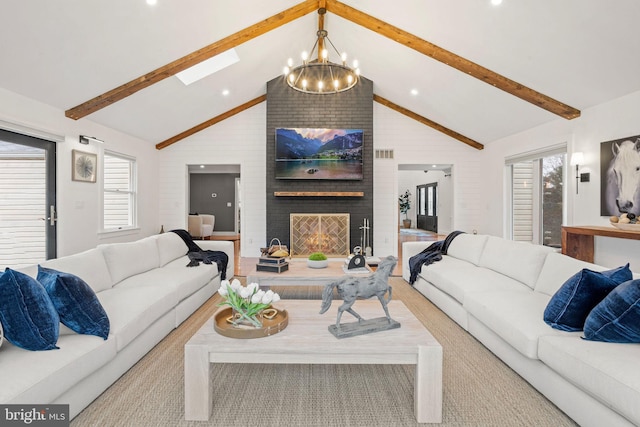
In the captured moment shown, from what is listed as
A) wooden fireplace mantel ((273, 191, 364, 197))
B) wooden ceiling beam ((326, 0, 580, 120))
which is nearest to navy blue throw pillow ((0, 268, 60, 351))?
wooden ceiling beam ((326, 0, 580, 120))

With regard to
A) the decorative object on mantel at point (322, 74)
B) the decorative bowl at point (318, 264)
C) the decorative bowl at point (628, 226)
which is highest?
the decorative object on mantel at point (322, 74)

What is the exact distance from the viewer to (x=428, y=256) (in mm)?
4305

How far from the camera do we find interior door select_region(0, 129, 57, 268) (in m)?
3.83

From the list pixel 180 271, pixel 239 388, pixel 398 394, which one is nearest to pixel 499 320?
pixel 398 394

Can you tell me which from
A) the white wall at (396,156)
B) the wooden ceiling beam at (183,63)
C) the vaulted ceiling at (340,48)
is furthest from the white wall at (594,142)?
the wooden ceiling beam at (183,63)

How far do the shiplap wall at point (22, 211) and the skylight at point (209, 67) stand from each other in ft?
7.72

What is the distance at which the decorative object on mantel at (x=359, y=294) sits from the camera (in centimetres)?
194

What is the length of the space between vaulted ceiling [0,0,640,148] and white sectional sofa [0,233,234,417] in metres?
2.18

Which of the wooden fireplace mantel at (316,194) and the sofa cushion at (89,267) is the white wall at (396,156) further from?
the sofa cushion at (89,267)

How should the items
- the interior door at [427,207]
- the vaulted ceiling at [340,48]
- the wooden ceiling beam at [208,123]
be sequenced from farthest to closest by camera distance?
1. the interior door at [427,207]
2. the wooden ceiling beam at [208,123]
3. the vaulted ceiling at [340,48]

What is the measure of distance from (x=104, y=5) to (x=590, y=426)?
4831 millimetres

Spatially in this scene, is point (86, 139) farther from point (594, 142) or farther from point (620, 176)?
point (620, 176)

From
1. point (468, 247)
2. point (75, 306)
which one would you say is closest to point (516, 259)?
point (468, 247)

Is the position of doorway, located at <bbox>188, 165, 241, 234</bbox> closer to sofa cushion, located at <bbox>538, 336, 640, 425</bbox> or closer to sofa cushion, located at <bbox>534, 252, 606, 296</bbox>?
sofa cushion, located at <bbox>534, 252, 606, 296</bbox>
